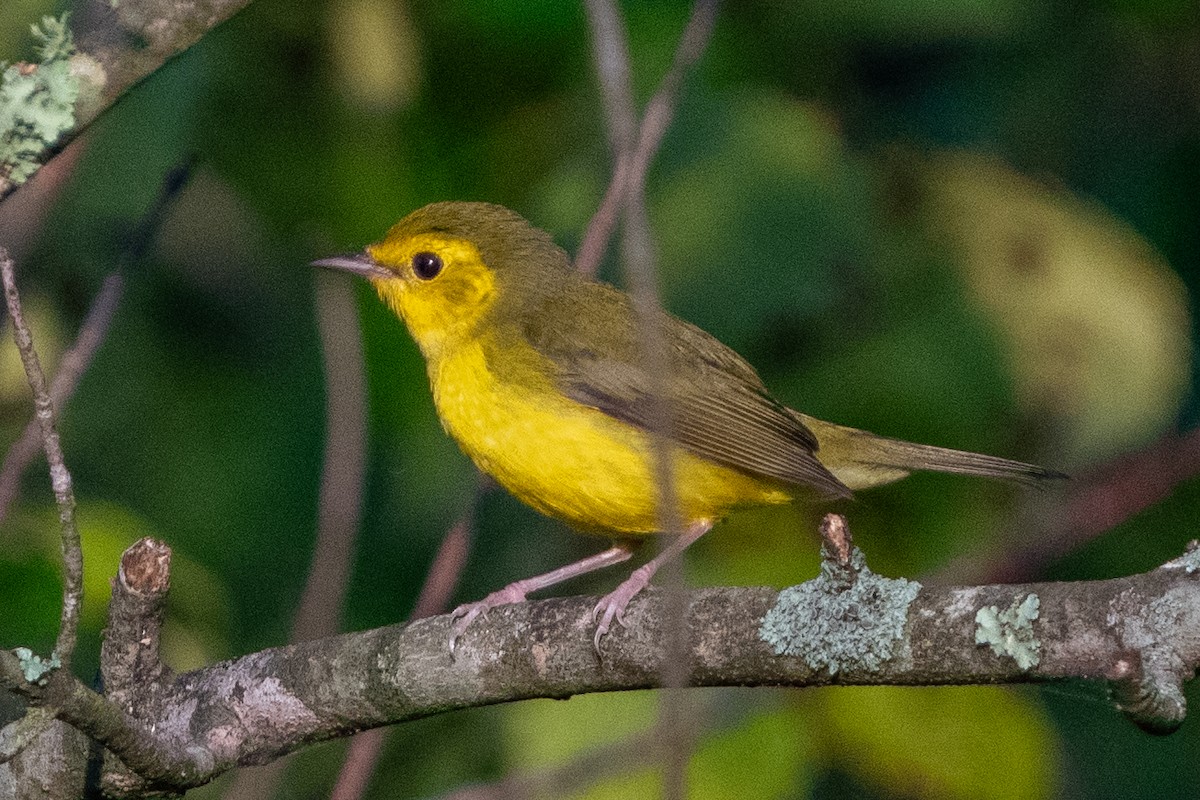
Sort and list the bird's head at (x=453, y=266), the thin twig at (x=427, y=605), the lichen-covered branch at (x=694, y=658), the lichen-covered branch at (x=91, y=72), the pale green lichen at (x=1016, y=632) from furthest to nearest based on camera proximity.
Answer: the bird's head at (x=453, y=266) → the thin twig at (x=427, y=605) → the lichen-covered branch at (x=91, y=72) → the pale green lichen at (x=1016, y=632) → the lichen-covered branch at (x=694, y=658)

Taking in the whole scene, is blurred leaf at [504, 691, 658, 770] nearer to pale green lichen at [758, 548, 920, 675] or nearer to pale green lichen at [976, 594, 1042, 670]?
pale green lichen at [758, 548, 920, 675]

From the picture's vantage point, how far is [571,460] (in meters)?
4.44

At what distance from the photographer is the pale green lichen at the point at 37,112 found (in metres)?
3.16

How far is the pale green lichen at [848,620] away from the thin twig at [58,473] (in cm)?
134

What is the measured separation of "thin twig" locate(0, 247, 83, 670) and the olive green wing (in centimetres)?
218

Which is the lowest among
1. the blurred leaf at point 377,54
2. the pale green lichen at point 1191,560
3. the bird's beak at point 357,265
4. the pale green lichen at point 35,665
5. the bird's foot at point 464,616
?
the pale green lichen at point 35,665

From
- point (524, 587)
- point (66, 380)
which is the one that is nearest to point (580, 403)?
point (524, 587)

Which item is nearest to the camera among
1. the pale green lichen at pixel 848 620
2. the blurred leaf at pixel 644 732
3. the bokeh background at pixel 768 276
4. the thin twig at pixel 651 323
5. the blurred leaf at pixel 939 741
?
the thin twig at pixel 651 323

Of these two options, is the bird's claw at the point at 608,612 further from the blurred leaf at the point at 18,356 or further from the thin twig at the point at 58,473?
the blurred leaf at the point at 18,356

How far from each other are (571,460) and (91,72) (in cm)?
179

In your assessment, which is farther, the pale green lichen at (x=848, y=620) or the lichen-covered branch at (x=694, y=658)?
the pale green lichen at (x=848, y=620)

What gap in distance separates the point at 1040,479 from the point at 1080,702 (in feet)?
5.72

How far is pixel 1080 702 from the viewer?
6.12 metres

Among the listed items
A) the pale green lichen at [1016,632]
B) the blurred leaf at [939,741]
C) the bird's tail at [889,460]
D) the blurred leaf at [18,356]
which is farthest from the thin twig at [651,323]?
the blurred leaf at [18,356]
